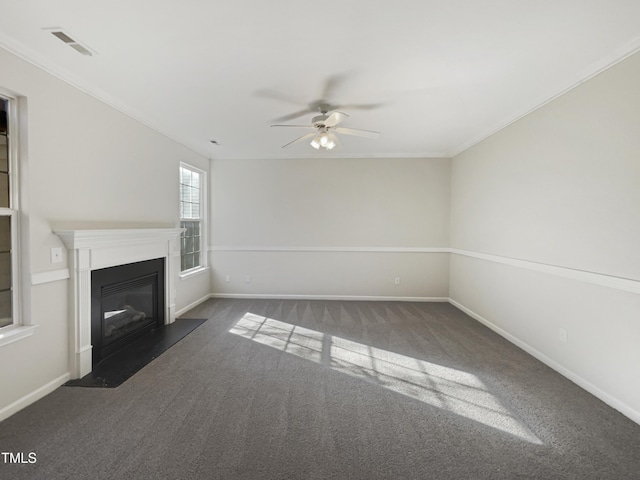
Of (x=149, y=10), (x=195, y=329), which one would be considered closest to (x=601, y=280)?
(x=149, y=10)

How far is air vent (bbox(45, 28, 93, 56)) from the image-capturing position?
2010 millimetres

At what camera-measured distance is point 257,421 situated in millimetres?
2100

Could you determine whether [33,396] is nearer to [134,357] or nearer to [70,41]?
[134,357]

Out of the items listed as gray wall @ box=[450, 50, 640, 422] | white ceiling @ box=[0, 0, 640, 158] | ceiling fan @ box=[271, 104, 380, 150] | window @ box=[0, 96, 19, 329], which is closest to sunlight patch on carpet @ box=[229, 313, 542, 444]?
gray wall @ box=[450, 50, 640, 422]

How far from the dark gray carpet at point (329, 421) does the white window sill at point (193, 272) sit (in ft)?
5.04

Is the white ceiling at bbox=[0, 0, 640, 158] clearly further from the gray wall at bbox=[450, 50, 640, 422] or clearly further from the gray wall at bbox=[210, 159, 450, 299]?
the gray wall at bbox=[210, 159, 450, 299]

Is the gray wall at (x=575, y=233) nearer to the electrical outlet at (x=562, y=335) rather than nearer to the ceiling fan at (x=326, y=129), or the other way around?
the electrical outlet at (x=562, y=335)

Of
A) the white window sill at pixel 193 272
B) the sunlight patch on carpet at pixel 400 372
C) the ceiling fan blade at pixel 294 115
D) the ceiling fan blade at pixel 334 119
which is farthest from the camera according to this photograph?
the white window sill at pixel 193 272

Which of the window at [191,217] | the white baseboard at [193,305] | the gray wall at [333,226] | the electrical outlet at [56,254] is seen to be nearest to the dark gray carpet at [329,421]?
the electrical outlet at [56,254]

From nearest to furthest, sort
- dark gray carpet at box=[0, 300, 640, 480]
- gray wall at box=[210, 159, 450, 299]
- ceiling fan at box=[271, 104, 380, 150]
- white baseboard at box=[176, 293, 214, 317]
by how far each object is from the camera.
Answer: dark gray carpet at box=[0, 300, 640, 480] < ceiling fan at box=[271, 104, 380, 150] < white baseboard at box=[176, 293, 214, 317] < gray wall at box=[210, 159, 450, 299]

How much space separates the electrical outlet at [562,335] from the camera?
2.80 meters

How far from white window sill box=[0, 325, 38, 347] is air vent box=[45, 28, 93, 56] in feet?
6.74

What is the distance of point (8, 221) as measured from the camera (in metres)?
2.25

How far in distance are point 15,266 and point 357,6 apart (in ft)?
9.64
